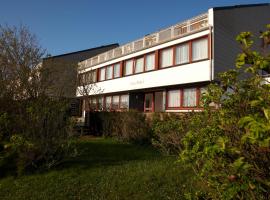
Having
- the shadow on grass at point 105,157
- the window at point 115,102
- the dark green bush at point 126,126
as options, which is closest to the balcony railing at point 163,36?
the window at point 115,102

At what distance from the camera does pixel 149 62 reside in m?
24.5

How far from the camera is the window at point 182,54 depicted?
68.0 feet

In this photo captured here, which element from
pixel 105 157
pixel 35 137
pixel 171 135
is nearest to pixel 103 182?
pixel 35 137

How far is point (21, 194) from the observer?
6.97 m

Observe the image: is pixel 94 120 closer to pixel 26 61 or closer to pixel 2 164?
pixel 26 61

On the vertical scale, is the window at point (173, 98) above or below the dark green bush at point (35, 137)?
above

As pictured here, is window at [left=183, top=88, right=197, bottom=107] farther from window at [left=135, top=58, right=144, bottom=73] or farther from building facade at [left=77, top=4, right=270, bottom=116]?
window at [left=135, top=58, right=144, bottom=73]

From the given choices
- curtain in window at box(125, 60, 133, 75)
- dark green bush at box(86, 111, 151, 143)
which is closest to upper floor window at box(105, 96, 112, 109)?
curtain in window at box(125, 60, 133, 75)

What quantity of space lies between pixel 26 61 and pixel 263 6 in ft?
63.9

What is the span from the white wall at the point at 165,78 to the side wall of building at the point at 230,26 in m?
1.01

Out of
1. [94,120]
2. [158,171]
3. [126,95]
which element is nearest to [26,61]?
[94,120]

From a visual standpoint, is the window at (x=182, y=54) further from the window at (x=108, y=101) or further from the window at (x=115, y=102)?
the window at (x=108, y=101)

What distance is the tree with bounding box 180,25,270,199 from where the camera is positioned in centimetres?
236

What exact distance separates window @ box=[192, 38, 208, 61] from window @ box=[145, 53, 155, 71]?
4664mm
